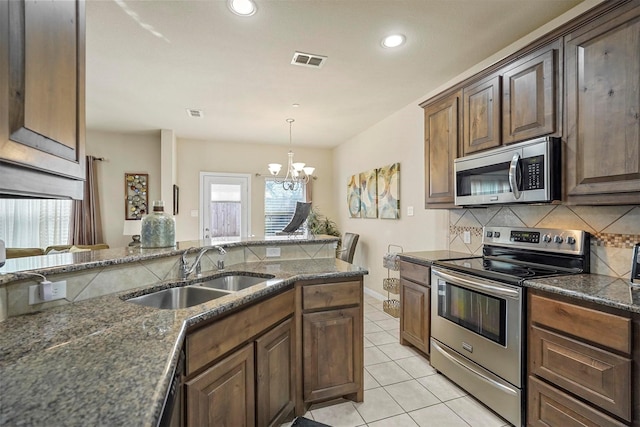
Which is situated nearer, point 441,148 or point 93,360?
point 93,360

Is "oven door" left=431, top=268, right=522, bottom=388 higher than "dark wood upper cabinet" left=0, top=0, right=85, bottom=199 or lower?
lower

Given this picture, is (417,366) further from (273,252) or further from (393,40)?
(393,40)

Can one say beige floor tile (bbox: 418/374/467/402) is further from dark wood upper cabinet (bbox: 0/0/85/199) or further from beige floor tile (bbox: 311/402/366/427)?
dark wood upper cabinet (bbox: 0/0/85/199)

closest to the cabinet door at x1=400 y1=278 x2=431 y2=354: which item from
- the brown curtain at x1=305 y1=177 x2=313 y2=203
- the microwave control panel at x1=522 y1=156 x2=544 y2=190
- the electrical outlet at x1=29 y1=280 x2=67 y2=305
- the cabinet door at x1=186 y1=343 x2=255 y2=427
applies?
the microwave control panel at x1=522 y1=156 x2=544 y2=190

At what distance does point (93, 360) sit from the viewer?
33.1 inches

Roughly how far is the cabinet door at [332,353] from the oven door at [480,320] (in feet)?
2.47

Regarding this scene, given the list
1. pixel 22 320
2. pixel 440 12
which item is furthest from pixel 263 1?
pixel 22 320

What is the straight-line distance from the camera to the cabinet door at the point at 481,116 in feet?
7.61

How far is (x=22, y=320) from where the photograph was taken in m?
1.17

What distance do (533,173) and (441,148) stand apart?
962mm

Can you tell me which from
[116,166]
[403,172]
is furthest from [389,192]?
[116,166]

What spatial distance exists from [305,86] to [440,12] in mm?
1555

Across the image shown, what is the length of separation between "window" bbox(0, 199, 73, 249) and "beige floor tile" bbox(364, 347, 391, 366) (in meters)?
4.95

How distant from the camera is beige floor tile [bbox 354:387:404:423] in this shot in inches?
79.8
